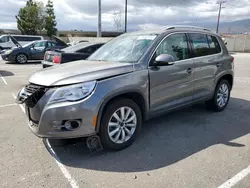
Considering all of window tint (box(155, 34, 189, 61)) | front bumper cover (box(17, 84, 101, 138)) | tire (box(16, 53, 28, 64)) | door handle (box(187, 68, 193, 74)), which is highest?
window tint (box(155, 34, 189, 61))

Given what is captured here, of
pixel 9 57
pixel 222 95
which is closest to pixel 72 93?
pixel 222 95

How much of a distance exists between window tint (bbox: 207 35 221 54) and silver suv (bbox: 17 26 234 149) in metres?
0.02

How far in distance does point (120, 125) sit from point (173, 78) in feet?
4.18

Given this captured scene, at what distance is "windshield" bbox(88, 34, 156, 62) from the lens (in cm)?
388

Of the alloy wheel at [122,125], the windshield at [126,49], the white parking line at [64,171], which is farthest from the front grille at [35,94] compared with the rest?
the windshield at [126,49]

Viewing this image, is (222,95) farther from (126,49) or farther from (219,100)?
(126,49)

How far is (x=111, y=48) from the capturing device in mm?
4496

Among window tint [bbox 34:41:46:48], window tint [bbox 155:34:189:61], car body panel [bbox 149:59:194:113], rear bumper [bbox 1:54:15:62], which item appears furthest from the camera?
window tint [bbox 34:41:46:48]

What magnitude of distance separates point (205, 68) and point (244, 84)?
5012mm

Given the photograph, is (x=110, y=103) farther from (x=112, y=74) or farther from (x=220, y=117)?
(x=220, y=117)

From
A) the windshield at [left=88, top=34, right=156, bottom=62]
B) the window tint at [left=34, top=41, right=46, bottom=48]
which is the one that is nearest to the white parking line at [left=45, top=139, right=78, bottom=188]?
the windshield at [left=88, top=34, right=156, bottom=62]

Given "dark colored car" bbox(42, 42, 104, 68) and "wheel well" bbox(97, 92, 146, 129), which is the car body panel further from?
"dark colored car" bbox(42, 42, 104, 68)

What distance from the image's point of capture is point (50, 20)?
1879 inches

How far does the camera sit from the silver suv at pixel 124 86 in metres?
3.07
